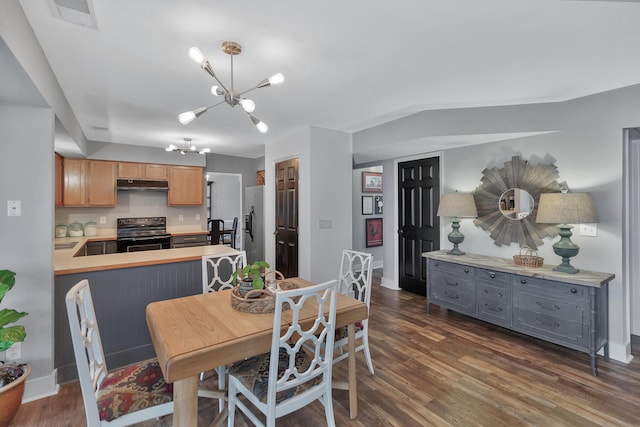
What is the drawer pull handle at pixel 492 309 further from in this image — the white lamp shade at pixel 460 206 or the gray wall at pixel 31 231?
the gray wall at pixel 31 231

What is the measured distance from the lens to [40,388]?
7.05ft

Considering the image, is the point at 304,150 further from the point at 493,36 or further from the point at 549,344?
the point at 549,344

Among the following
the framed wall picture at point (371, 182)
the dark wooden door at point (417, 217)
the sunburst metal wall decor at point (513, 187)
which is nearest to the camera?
the sunburst metal wall decor at point (513, 187)

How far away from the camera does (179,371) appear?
4.30 ft

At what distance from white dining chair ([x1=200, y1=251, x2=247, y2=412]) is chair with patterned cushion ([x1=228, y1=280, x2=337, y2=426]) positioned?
279 millimetres

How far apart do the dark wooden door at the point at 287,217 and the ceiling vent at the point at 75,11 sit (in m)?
2.75

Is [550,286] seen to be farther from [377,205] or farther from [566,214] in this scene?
[377,205]

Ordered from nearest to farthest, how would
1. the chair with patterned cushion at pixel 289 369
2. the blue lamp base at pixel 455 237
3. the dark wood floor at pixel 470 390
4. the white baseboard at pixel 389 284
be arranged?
the chair with patterned cushion at pixel 289 369, the dark wood floor at pixel 470 390, the blue lamp base at pixel 455 237, the white baseboard at pixel 389 284

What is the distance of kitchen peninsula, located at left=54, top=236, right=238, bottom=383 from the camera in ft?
7.70

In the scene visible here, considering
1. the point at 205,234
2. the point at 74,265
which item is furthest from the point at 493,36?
the point at 205,234

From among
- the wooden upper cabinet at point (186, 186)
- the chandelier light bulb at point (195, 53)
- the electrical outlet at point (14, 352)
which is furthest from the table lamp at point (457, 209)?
the wooden upper cabinet at point (186, 186)

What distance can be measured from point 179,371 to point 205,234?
448cm

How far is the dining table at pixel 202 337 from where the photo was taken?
1360 millimetres

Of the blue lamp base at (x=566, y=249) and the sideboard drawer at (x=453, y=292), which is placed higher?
the blue lamp base at (x=566, y=249)
